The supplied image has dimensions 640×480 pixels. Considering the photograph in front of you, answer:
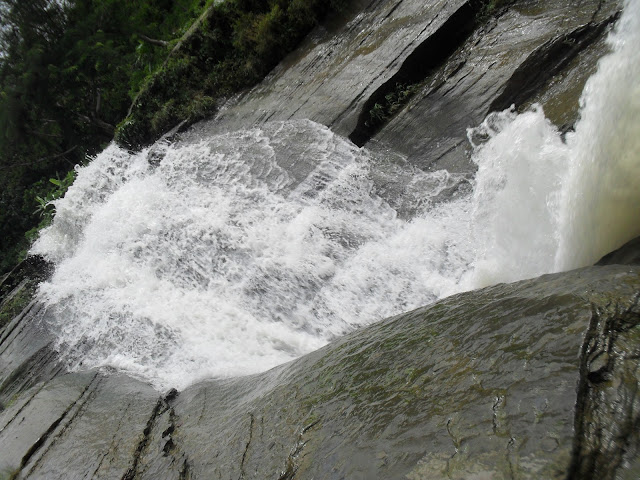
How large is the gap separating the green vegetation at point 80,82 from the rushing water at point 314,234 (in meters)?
3.06

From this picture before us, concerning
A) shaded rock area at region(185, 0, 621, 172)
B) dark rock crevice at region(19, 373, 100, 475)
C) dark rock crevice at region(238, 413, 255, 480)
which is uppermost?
shaded rock area at region(185, 0, 621, 172)

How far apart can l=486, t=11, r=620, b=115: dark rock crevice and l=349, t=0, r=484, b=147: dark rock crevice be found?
168 cm

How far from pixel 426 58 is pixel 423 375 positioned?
675 cm

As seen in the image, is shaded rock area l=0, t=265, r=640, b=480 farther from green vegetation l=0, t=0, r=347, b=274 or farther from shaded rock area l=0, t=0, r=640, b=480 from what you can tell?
green vegetation l=0, t=0, r=347, b=274

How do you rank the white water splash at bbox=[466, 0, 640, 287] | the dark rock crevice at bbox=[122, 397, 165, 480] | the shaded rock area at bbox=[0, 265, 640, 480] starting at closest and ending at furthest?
the shaded rock area at bbox=[0, 265, 640, 480] → the white water splash at bbox=[466, 0, 640, 287] → the dark rock crevice at bbox=[122, 397, 165, 480]

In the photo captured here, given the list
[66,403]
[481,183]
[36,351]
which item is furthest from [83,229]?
[481,183]

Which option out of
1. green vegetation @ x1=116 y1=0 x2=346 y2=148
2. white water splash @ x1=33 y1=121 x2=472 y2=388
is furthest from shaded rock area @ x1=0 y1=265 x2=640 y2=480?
green vegetation @ x1=116 y1=0 x2=346 y2=148

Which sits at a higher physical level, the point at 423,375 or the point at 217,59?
the point at 217,59

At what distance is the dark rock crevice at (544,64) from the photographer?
6.38 meters

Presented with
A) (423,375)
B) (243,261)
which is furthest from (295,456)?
(243,261)

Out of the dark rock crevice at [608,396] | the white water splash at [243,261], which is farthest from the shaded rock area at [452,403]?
the white water splash at [243,261]

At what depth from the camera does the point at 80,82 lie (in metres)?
19.6

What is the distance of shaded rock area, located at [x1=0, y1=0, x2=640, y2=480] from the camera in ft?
7.52

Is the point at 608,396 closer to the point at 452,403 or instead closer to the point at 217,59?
the point at 452,403
